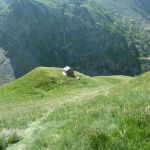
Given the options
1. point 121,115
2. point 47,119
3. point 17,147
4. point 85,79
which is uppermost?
point 121,115

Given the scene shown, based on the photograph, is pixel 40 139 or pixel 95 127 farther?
pixel 40 139

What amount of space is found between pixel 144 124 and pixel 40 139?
3.45 metres

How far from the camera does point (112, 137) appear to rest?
10547 millimetres

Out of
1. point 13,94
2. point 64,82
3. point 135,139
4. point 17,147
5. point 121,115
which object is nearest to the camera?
point 135,139

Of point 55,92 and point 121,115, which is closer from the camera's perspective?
point 121,115

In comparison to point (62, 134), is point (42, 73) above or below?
below

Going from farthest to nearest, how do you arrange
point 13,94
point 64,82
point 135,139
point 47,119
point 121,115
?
point 64,82 → point 13,94 → point 47,119 → point 121,115 → point 135,139

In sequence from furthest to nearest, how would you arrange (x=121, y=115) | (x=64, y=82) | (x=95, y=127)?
1. (x=64, y=82)
2. (x=121, y=115)
3. (x=95, y=127)

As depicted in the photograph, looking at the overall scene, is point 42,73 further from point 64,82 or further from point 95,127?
point 95,127

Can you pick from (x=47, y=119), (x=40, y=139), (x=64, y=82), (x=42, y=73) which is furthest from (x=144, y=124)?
(x=42, y=73)

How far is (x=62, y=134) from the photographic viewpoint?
12.3 metres

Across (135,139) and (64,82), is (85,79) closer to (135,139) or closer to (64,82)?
(64,82)

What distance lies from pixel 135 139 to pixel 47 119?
7.31 metres

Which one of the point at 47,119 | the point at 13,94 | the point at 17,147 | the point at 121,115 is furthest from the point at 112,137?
the point at 13,94
